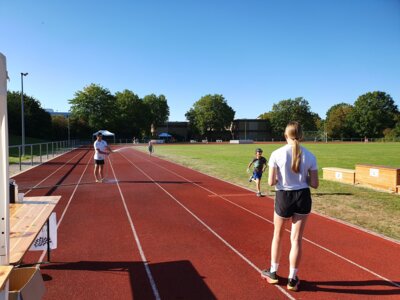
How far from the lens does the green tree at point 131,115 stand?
85.4 m

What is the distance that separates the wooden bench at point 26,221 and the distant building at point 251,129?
337ft

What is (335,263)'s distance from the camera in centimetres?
505

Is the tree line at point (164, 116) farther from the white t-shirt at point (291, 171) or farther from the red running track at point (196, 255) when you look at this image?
the white t-shirt at point (291, 171)

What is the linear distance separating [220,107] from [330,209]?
316 feet

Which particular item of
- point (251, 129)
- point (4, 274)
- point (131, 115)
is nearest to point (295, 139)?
point (4, 274)

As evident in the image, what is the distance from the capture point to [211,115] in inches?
4006

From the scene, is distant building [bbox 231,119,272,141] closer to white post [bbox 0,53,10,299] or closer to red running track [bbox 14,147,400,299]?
red running track [bbox 14,147,400,299]

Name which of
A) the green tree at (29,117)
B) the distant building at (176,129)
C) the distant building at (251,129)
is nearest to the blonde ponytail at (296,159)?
the green tree at (29,117)

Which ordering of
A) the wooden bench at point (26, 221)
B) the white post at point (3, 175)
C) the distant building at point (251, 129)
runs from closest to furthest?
the white post at point (3, 175), the wooden bench at point (26, 221), the distant building at point (251, 129)

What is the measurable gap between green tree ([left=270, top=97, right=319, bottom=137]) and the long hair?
103325mm

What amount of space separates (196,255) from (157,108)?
99120 mm

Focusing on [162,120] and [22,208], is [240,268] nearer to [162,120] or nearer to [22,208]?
[22,208]

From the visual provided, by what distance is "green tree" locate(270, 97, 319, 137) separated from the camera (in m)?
106

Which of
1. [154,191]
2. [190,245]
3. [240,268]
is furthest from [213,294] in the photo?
[154,191]
